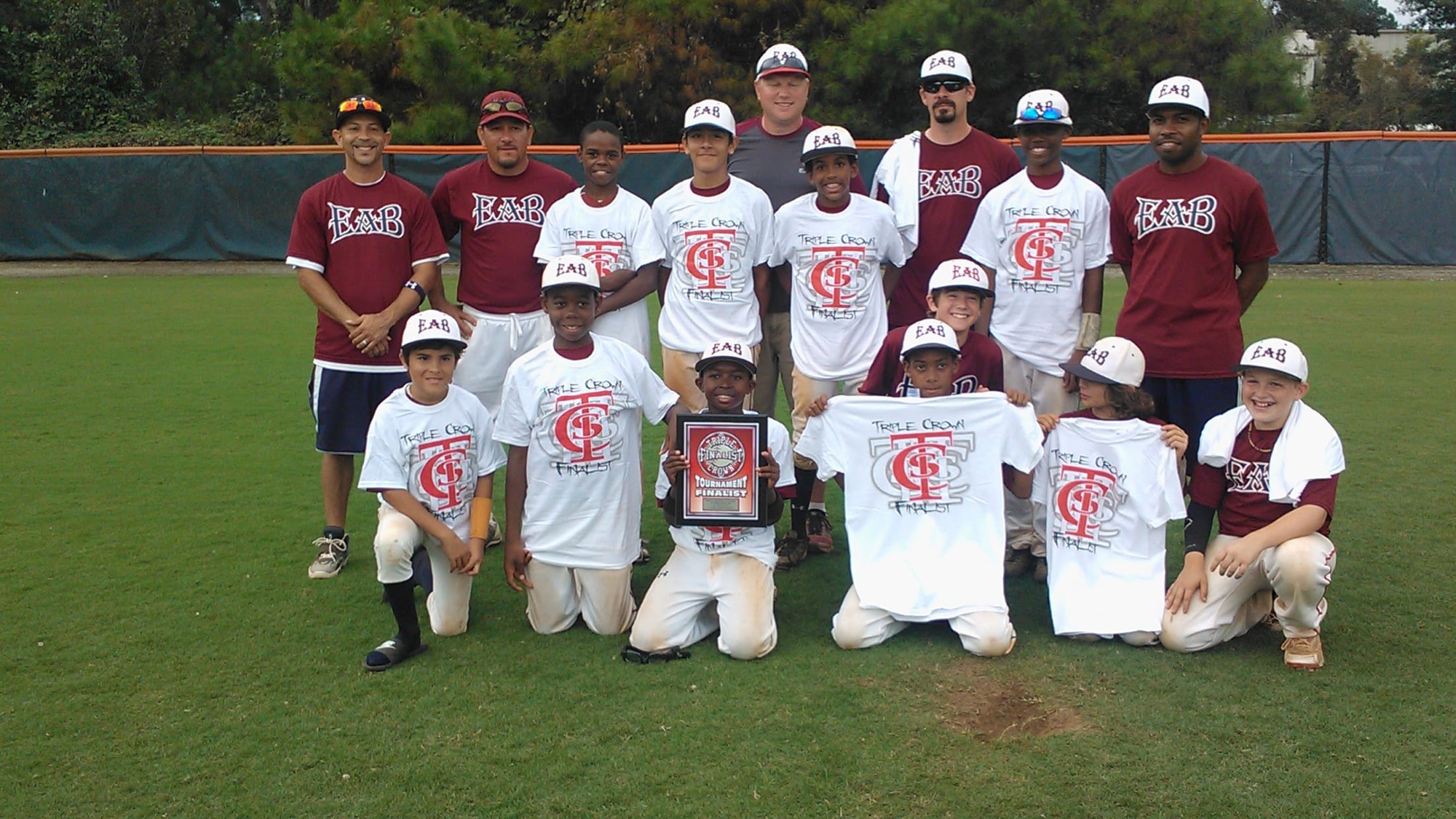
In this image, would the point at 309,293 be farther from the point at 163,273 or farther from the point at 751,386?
the point at 163,273

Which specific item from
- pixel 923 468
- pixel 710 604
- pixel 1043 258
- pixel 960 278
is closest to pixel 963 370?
pixel 960 278

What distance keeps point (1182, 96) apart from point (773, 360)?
2168 millimetres

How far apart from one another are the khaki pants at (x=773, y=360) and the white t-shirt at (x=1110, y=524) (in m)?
1.56

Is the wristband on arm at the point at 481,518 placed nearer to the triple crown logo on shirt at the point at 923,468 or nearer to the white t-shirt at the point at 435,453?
the white t-shirt at the point at 435,453

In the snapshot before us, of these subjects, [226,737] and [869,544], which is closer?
[226,737]

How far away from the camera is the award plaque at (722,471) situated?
452 centimetres

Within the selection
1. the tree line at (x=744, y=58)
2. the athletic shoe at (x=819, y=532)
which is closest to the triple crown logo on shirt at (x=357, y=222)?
the athletic shoe at (x=819, y=532)

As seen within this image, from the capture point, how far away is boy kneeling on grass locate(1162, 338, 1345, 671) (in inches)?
166

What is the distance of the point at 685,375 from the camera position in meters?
5.51

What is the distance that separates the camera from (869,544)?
15.4 feet

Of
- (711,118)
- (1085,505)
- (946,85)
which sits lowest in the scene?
(1085,505)

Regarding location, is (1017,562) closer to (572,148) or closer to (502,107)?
(502,107)

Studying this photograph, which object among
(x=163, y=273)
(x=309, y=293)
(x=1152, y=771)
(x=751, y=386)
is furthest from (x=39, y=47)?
(x=1152, y=771)

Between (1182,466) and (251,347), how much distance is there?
928 cm
